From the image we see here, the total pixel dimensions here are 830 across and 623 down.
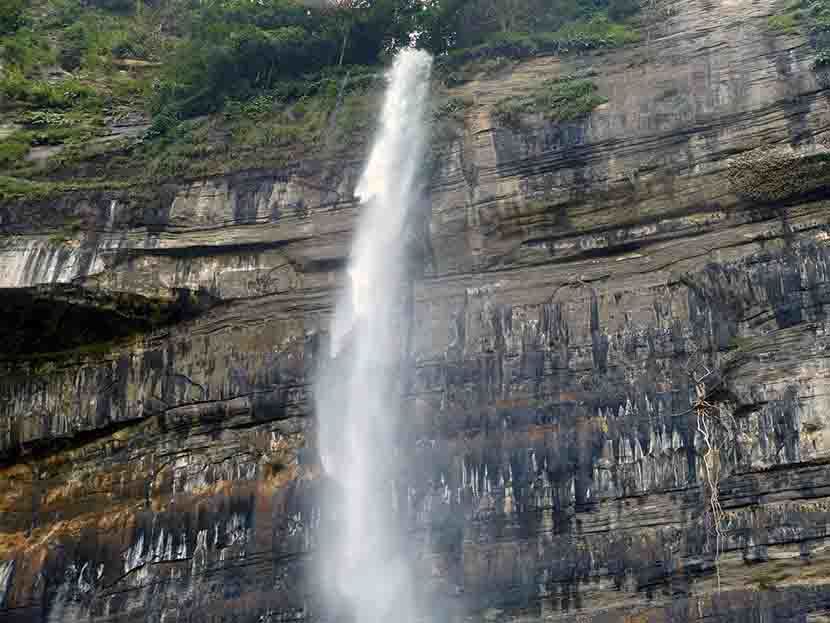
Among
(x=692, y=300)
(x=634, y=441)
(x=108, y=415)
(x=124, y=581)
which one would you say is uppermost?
(x=692, y=300)

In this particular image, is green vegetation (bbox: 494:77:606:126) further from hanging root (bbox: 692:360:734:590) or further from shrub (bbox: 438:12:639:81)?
A: hanging root (bbox: 692:360:734:590)

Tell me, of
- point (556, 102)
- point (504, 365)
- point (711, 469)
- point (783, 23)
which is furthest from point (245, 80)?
point (711, 469)

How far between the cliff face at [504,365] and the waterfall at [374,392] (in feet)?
1.48

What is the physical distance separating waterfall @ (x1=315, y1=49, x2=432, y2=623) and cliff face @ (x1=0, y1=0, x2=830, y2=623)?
1.48 ft

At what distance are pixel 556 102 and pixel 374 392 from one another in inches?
305

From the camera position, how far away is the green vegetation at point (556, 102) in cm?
2155

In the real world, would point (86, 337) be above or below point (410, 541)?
above

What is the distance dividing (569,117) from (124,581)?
535 inches

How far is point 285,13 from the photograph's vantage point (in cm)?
2823

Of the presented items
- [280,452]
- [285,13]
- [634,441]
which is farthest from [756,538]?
[285,13]

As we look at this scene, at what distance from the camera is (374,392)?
20.8 m

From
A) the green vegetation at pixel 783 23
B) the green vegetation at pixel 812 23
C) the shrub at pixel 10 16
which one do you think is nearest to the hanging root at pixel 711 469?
the green vegetation at pixel 812 23

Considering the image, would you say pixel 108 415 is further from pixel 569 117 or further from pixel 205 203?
pixel 569 117

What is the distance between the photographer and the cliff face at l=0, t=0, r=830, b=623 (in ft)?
56.5
